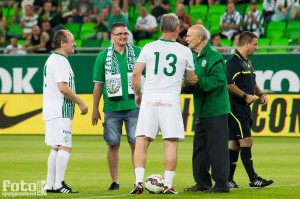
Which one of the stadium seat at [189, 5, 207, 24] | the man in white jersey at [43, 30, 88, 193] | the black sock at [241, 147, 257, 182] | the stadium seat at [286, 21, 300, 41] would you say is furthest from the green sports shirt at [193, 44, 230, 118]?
the stadium seat at [189, 5, 207, 24]

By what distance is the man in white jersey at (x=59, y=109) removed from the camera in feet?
42.4

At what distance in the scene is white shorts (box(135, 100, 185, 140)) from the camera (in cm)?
1209

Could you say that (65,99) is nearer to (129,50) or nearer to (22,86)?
(129,50)

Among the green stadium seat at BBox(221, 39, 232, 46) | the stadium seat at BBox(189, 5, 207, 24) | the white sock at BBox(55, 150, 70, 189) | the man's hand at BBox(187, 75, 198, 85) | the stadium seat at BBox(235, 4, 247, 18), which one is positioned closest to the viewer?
the man's hand at BBox(187, 75, 198, 85)

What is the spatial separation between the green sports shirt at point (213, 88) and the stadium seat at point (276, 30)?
16.2m

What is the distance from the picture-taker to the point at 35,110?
2664cm

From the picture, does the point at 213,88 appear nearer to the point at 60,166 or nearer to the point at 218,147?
the point at 218,147

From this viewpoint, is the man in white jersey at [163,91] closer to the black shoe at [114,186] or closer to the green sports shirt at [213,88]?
the green sports shirt at [213,88]

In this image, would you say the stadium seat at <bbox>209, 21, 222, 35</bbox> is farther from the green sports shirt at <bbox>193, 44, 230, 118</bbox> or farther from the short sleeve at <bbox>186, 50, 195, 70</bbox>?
the short sleeve at <bbox>186, 50, 195, 70</bbox>

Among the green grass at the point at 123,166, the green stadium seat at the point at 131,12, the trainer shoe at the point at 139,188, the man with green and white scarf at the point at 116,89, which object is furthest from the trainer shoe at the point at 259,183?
the green stadium seat at the point at 131,12

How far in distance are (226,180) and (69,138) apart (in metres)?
2.23

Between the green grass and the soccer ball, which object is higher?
the soccer ball

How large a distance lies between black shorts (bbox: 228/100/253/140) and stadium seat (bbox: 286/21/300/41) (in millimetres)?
14549

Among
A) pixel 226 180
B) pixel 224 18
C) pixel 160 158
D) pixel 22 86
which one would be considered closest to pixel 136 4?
pixel 224 18
